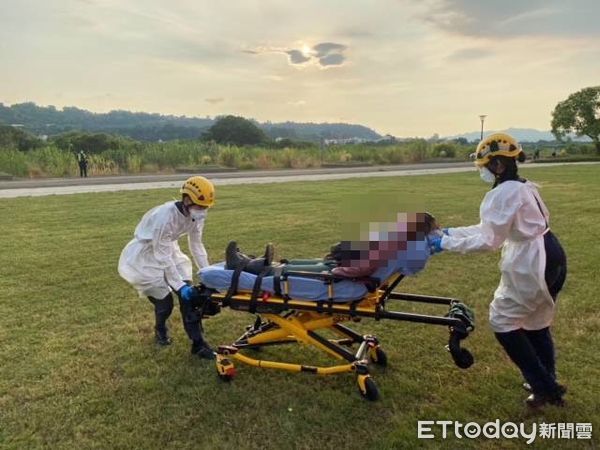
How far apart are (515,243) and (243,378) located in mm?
2455

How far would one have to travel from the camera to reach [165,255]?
4.82 meters

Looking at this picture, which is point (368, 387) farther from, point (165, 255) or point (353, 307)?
point (165, 255)

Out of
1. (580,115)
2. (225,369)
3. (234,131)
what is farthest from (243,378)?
(234,131)

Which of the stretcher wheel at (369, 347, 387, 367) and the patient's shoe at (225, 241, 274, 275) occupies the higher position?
the patient's shoe at (225, 241, 274, 275)

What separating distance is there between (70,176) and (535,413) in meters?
28.3

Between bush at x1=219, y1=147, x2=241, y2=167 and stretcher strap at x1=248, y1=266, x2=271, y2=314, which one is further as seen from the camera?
bush at x1=219, y1=147, x2=241, y2=167

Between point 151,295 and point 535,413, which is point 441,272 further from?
point 151,295

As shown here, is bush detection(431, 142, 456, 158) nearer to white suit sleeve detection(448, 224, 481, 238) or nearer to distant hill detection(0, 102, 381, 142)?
distant hill detection(0, 102, 381, 142)

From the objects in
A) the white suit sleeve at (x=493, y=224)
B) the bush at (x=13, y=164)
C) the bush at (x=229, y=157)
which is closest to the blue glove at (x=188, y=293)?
the white suit sleeve at (x=493, y=224)

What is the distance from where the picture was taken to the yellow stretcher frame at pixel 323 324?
3.84 metres

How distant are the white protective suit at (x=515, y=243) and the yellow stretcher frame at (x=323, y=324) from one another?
0.38m

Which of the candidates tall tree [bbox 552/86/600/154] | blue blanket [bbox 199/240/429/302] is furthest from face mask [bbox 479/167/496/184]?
tall tree [bbox 552/86/600/154]

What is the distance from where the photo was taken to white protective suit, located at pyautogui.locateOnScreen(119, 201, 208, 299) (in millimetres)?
4789

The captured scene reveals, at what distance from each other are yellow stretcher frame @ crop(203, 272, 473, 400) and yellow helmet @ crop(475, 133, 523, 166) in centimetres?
104
